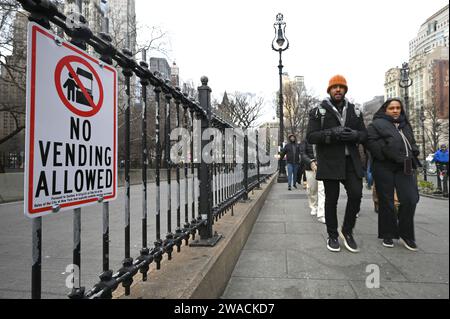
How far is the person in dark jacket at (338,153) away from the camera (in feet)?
11.3

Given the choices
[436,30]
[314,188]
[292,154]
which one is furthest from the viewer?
[292,154]

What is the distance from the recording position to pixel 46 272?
3025mm

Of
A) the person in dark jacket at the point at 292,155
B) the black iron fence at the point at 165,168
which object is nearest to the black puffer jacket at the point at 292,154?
the person in dark jacket at the point at 292,155

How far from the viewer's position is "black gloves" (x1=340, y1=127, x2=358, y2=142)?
10.9 feet

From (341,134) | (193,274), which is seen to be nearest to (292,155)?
(341,134)

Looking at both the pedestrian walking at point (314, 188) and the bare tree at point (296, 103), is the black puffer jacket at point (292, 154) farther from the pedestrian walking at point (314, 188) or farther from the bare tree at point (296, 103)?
the bare tree at point (296, 103)

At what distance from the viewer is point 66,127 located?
4.07 feet

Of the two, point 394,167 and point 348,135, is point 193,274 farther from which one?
point 394,167

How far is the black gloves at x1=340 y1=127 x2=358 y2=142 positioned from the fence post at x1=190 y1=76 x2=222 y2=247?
1474mm

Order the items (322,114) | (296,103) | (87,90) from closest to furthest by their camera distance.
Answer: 1. (87,90)
2. (322,114)
3. (296,103)

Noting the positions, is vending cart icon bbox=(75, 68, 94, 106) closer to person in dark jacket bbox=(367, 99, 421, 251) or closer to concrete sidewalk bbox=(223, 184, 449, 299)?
concrete sidewalk bbox=(223, 184, 449, 299)

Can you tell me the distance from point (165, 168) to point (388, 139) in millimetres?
2239

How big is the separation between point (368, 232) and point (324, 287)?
2.29 m
